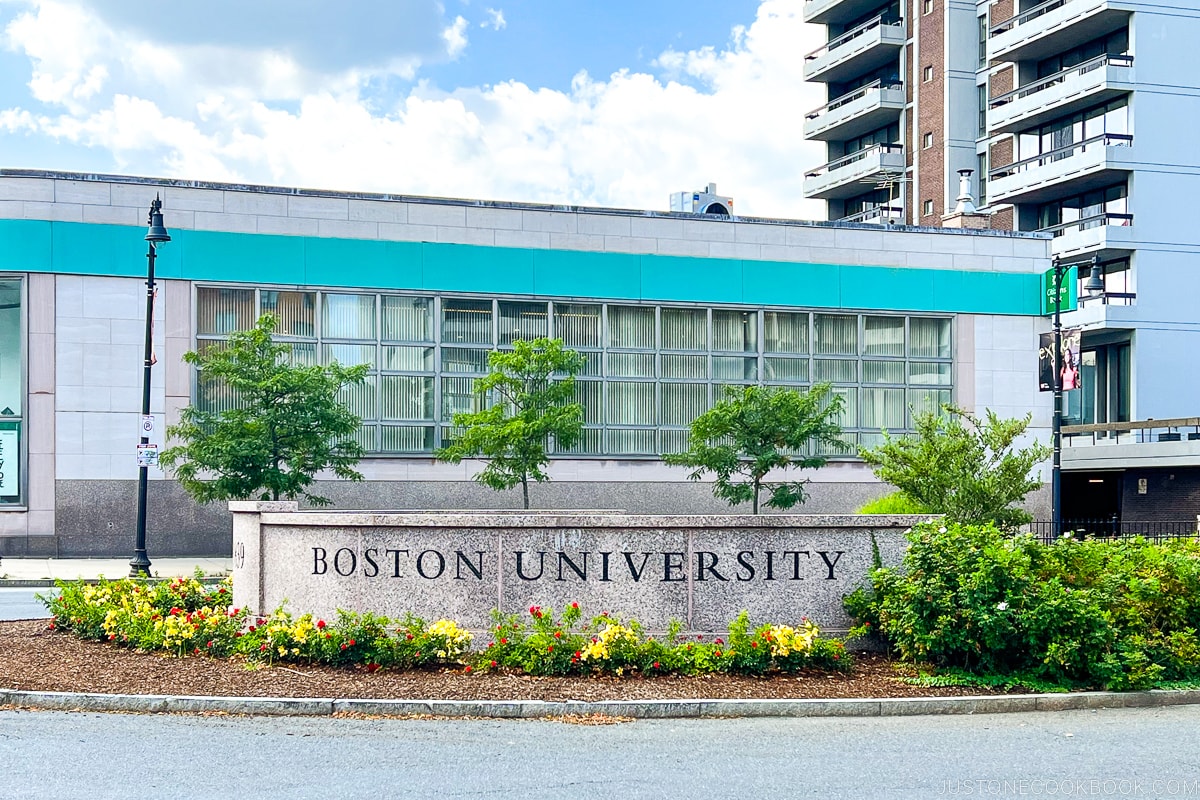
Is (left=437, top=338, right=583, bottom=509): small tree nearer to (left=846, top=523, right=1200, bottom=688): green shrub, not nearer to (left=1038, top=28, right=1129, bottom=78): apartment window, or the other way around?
(left=846, top=523, right=1200, bottom=688): green shrub

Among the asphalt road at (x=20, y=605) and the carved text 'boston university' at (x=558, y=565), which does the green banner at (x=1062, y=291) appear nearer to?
the carved text 'boston university' at (x=558, y=565)

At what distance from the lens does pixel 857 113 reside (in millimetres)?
62250

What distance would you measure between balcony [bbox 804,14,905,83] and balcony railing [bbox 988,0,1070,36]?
5.30 metres

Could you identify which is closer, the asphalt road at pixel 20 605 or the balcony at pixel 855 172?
the asphalt road at pixel 20 605

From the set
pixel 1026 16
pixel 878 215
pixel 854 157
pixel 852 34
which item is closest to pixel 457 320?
pixel 878 215

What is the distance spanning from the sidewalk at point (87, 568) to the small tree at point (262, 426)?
1.63m

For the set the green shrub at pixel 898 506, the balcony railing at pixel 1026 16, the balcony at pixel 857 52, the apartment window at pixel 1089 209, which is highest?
the balcony at pixel 857 52

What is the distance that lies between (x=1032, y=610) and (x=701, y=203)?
35.8m

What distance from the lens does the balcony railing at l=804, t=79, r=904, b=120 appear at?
61344 mm

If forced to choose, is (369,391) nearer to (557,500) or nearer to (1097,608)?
(557,500)

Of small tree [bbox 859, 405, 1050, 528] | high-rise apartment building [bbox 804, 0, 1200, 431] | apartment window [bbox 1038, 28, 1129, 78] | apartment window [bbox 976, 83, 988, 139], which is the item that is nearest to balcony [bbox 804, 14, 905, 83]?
high-rise apartment building [bbox 804, 0, 1200, 431]

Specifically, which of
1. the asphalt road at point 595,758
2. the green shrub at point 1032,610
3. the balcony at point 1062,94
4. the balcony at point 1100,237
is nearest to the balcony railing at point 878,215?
the balcony at point 1062,94

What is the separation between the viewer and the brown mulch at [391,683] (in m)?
11.4

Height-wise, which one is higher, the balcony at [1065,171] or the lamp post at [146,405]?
the balcony at [1065,171]
